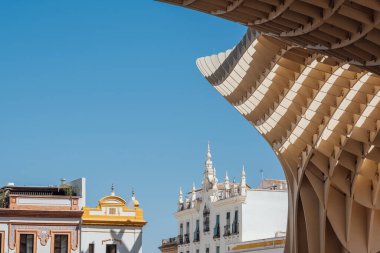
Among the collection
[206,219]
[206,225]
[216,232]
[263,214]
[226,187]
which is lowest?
[216,232]

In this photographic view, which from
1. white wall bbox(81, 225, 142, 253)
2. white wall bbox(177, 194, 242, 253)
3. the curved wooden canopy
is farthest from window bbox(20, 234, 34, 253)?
white wall bbox(177, 194, 242, 253)

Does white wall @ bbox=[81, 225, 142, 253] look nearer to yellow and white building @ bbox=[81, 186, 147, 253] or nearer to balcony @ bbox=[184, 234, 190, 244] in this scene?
yellow and white building @ bbox=[81, 186, 147, 253]

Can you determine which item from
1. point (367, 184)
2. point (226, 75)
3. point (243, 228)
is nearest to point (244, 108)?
point (226, 75)

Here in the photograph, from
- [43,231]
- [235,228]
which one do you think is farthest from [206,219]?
[43,231]

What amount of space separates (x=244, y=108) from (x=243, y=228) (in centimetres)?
3100

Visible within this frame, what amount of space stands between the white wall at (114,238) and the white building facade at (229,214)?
45.9 ft

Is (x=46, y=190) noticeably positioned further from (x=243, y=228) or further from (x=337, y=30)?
(x=337, y=30)

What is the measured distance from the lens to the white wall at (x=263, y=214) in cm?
8175

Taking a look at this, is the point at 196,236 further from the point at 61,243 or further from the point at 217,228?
the point at 61,243

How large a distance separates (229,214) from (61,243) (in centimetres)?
2384

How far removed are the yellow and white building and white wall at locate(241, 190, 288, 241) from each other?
56.2 ft

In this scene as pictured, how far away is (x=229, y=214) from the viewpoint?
276 feet

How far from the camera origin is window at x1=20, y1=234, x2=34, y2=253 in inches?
2431

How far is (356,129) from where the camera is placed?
4478 cm
